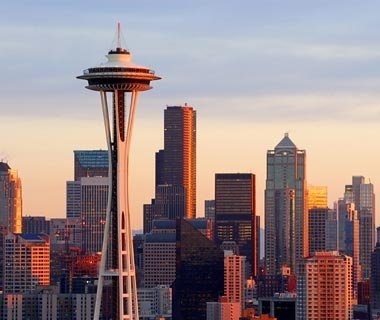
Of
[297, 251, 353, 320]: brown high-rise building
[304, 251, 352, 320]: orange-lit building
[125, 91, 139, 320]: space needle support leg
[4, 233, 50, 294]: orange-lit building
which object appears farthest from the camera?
[4, 233, 50, 294]: orange-lit building

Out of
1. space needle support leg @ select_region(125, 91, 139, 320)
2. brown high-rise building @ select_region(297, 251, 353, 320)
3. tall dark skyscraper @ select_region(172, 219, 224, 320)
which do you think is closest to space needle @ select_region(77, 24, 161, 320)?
space needle support leg @ select_region(125, 91, 139, 320)

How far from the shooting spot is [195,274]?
604 ft

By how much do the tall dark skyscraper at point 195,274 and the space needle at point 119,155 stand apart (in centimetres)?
6255

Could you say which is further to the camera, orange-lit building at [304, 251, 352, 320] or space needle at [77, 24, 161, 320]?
orange-lit building at [304, 251, 352, 320]

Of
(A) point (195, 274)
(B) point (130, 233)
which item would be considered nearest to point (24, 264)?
(A) point (195, 274)

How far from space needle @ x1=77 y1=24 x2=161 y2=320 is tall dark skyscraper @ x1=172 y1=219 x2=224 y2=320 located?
6255 cm

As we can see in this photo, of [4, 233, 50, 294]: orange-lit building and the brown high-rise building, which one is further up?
[4, 233, 50, 294]: orange-lit building

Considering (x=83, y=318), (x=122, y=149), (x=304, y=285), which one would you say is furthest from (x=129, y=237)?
(x=83, y=318)

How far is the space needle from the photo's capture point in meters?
105

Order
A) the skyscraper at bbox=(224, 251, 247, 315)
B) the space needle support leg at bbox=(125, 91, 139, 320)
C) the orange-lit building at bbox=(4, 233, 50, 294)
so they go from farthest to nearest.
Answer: the orange-lit building at bbox=(4, 233, 50, 294) < the skyscraper at bbox=(224, 251, 247, 315) < the space needle support leg at bbox=(125, 91, 139, 320)

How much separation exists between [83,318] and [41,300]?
8.95 meters

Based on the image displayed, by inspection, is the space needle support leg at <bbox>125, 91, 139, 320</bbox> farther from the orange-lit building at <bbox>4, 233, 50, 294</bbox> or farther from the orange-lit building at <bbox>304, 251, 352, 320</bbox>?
the orange-lit building at <bbox>4, 233, 50, 294</bbox>

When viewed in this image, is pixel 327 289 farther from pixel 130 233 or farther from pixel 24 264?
pixel 24 264

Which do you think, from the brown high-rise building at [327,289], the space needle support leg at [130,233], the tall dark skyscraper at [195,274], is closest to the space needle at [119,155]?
the space needle support leg at [130,233]
